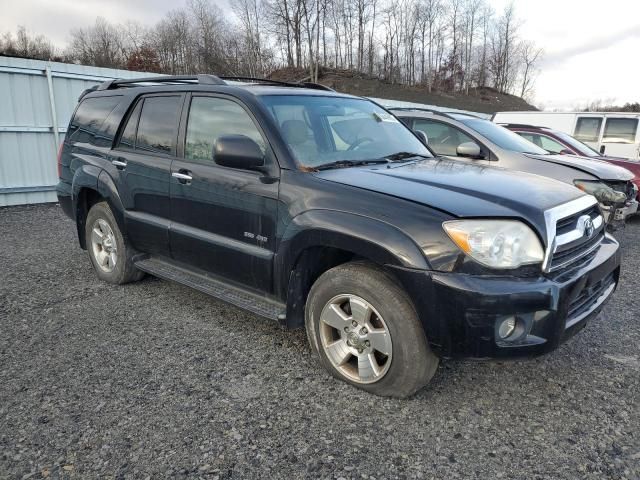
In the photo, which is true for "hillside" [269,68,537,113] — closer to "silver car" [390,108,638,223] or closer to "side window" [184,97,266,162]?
"silver car" [390,108,638,223]

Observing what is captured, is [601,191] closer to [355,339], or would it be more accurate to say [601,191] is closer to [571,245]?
[571,245]

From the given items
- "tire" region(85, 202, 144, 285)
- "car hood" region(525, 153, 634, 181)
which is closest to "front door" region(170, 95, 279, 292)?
"tire" region(85, 202, 144, 285)

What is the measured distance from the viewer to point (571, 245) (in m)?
2.63

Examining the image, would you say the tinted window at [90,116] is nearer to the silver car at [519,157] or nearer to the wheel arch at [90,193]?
the wheel arch at [90,193]

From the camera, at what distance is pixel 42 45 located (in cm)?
4803

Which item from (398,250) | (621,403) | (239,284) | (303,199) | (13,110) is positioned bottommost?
(621,403)

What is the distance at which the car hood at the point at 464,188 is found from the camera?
8.05 feet

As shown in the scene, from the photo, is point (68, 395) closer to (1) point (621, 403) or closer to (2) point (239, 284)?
(2) point (239, 284)

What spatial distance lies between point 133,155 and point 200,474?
2.78 metres

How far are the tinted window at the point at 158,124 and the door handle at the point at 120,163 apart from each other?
0.65 ft

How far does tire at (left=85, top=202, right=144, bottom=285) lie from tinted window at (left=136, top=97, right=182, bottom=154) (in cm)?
84

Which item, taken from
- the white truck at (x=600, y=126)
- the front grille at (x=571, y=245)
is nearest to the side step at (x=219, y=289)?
the front grille at (x=571, y=245)

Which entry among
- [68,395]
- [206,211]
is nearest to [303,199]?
[206,211]

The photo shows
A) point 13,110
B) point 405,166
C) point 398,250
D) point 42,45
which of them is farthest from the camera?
point 42,45
